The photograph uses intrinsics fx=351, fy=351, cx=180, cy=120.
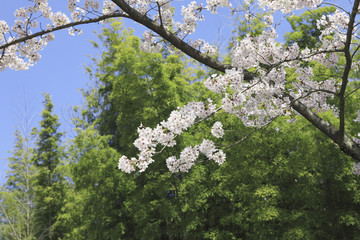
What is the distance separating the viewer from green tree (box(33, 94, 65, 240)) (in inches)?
982

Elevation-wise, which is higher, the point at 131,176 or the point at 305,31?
the point at 305,31

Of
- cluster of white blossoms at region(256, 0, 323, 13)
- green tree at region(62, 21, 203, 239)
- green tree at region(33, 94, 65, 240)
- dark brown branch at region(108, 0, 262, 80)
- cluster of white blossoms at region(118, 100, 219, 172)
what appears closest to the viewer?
cluster of white blossoms at region(118, 100, 219, 172)

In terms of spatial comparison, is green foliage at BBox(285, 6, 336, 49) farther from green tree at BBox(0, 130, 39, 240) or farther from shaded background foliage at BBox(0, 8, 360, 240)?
green tree at BBox(0, 130, 39, 240)

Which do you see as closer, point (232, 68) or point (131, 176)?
point (232, 68)

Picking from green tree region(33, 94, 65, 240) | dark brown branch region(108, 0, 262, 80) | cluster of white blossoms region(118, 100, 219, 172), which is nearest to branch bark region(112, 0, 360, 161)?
dark brown branch region(108, 0, 262, 80)

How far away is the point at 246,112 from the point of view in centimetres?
465

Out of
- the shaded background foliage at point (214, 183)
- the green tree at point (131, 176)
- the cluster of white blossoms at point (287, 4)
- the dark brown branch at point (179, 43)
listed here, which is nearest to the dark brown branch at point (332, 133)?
the dark brown branch at point (179, 43)

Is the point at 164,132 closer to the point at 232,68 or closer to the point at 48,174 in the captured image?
the point at 232,68

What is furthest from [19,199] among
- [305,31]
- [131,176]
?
[305,31]

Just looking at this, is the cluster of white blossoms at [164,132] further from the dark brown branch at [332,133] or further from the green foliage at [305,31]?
the green foliage at [305,31]

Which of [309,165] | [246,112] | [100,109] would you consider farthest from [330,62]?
[100,109]

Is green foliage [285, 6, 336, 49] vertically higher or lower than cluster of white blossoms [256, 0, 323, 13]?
higher

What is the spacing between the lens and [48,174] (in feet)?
86.5

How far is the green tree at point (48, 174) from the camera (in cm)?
2494
